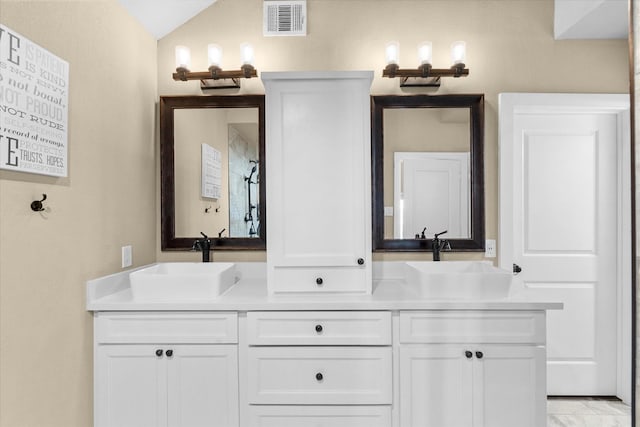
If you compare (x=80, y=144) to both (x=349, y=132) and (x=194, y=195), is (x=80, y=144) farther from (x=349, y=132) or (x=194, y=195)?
(x=349, y=132)

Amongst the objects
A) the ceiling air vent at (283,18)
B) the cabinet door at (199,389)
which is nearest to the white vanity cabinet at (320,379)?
the cabinet door at (199,389)

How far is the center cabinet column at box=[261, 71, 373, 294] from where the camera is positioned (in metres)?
1.88

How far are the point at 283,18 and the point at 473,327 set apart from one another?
2.05 m

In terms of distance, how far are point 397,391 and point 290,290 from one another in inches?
27.4

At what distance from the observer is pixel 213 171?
7.43 ft

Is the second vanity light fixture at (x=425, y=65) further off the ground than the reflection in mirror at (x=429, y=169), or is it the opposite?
the second vanity light fixture at (x=425, y=65)

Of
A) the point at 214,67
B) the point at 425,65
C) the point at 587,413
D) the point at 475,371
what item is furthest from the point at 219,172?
the point at 587,413

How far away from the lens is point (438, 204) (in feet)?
7.36

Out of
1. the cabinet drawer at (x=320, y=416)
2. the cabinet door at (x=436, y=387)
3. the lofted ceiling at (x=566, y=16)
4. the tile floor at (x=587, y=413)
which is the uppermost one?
the lofted ceiling at (x=566, y=16)

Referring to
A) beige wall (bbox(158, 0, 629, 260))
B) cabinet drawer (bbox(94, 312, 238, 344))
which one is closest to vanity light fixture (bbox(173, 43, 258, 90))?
beige wall (bbox(158, 0, 629, 260))

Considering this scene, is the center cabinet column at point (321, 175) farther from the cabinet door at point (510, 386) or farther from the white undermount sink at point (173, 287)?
the cabinet door at point (510, 386)

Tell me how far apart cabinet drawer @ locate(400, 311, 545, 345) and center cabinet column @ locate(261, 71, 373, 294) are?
308 mm

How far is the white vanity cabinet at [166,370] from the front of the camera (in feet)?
A: 5.55

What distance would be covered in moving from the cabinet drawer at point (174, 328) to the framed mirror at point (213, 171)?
2.12 feet
